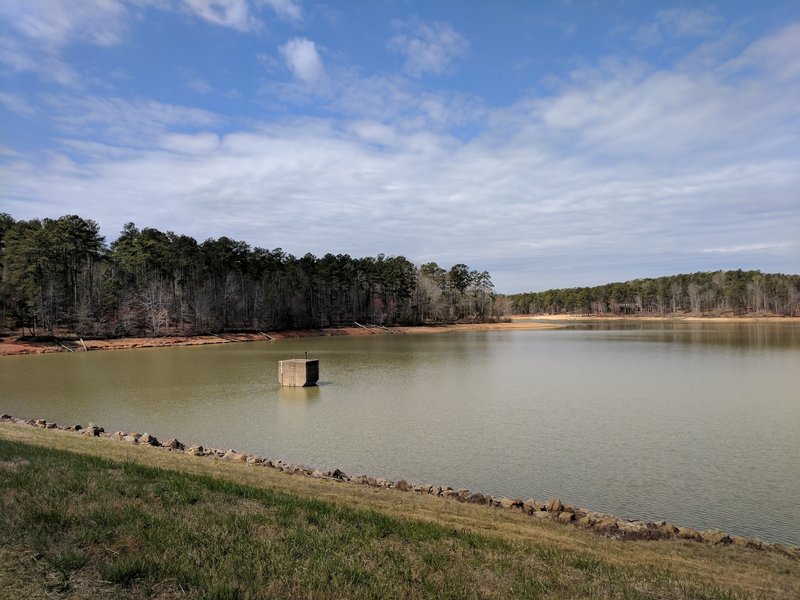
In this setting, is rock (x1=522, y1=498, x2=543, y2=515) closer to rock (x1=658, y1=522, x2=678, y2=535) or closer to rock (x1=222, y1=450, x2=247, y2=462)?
rock (x1=658, y1=522, x2=678, y2=535)

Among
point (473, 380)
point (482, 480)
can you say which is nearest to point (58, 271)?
point (473, 380)

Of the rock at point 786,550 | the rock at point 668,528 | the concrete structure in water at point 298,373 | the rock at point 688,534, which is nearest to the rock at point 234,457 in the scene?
the rock at point 668,528

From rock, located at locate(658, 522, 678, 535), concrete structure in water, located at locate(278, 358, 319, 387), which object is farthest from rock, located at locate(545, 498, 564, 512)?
concrete structure in water, located at locate(278, 358, 319, 387)

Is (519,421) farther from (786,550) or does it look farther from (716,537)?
(786,550)

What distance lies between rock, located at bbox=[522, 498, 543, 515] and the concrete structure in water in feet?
59.1

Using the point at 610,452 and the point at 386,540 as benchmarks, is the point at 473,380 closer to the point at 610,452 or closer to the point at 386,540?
the point at 610,452

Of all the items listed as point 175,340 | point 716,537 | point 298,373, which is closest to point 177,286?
point 175,340

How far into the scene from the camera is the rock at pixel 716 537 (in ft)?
26.0

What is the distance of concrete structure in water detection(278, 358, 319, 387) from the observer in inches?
1036

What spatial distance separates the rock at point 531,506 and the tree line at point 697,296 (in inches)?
6021

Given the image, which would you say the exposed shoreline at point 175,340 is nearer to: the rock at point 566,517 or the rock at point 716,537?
Answer: the rock at point 566,517

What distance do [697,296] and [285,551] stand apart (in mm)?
170771

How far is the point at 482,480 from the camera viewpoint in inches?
450

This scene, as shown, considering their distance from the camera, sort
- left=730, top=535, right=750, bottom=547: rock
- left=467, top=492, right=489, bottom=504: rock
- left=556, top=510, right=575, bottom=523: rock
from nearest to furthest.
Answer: left=730, top=535, right=750, bottom=547: rock → left=556, top=510, right=575, bottom=523: rock → left=467, top=492, right=489, bottom=504: rock
